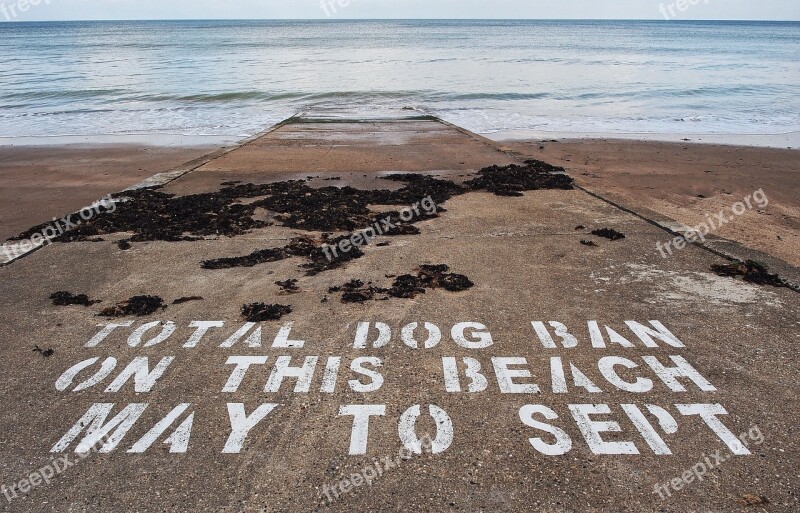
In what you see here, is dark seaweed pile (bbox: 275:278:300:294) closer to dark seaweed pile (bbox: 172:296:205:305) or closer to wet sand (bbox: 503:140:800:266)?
dark seaweed pile (bbox: 172:296:205:305)

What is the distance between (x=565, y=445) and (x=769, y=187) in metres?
10.5

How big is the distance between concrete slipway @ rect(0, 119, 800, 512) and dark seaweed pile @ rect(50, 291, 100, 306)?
9 centimetres

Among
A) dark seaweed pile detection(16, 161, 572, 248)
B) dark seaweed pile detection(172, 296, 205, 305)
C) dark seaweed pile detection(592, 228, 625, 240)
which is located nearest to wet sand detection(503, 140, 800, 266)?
dark seaweed pile detection(592, 228, 625, 240)

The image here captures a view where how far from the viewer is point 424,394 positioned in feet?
13.1

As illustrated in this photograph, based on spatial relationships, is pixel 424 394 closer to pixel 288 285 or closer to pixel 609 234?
pixel 288 285

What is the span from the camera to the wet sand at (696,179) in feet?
28.7

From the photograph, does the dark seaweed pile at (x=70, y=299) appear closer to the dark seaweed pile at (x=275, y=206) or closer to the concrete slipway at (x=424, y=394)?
the concrete slipway at (x=424, y=394)

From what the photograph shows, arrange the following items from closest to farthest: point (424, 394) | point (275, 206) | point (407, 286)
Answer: point (424, 394), point (407, 286), point (275, 206)

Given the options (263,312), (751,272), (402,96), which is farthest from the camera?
(402,96)

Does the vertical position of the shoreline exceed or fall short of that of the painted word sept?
it falls short

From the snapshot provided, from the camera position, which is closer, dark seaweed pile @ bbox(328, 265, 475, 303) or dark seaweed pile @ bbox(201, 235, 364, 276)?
dark seaweed pile @ bbox(328, 265, 475, 303)

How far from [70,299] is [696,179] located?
11379mm

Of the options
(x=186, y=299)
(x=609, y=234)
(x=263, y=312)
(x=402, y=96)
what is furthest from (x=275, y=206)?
(x=402, y=96)

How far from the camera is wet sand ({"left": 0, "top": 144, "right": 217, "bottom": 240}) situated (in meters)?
9.74
